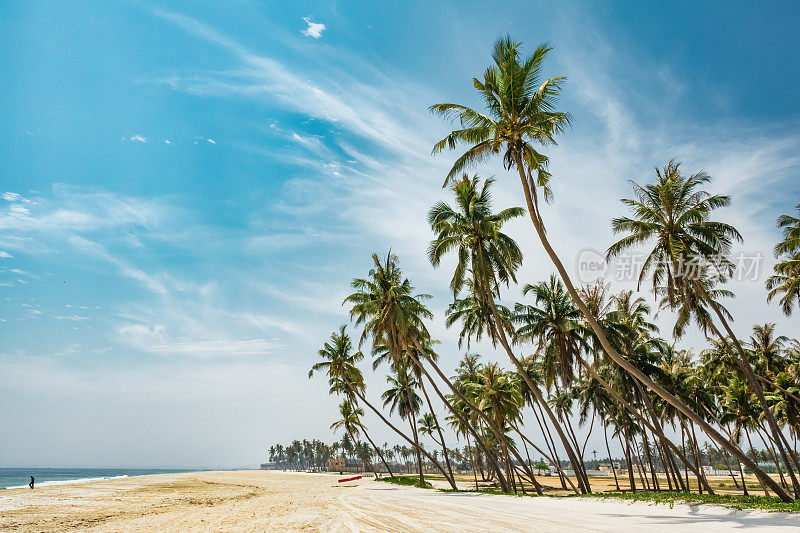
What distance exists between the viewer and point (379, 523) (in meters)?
11.8

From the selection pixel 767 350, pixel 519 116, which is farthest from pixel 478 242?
pixel 767 350

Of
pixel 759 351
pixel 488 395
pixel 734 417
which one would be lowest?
pixel 734 417

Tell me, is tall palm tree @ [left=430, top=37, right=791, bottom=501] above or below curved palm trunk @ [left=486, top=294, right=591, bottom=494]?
above

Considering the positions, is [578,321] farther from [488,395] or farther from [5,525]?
[5,525]

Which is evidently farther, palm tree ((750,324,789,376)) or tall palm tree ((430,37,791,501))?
palm tree ((750,324,789,376))

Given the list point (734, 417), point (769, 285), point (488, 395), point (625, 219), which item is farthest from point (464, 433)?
point (625, 219)

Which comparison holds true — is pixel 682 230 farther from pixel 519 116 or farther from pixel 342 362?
pixel 342 362

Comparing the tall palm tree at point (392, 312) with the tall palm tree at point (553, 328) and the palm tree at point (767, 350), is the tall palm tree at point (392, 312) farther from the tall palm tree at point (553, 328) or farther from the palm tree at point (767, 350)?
the palm tree at point (767, 350)

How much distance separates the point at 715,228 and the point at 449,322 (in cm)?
1512

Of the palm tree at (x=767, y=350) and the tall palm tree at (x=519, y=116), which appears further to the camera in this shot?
the palm tree at (x=767, y=350)

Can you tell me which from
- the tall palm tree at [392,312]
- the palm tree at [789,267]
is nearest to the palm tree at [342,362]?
the tall palm tree at [392,312]

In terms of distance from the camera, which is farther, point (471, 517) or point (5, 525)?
point (5, 525)

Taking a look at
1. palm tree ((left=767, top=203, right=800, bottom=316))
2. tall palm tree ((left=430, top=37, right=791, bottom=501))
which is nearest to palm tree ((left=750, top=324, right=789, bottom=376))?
palm tree ((left=767, top=203, right=800, bottom=316))

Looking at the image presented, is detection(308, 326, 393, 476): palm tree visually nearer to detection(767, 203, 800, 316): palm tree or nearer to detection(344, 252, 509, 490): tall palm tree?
detection(344, 252, 509, 490): tall palm tree
